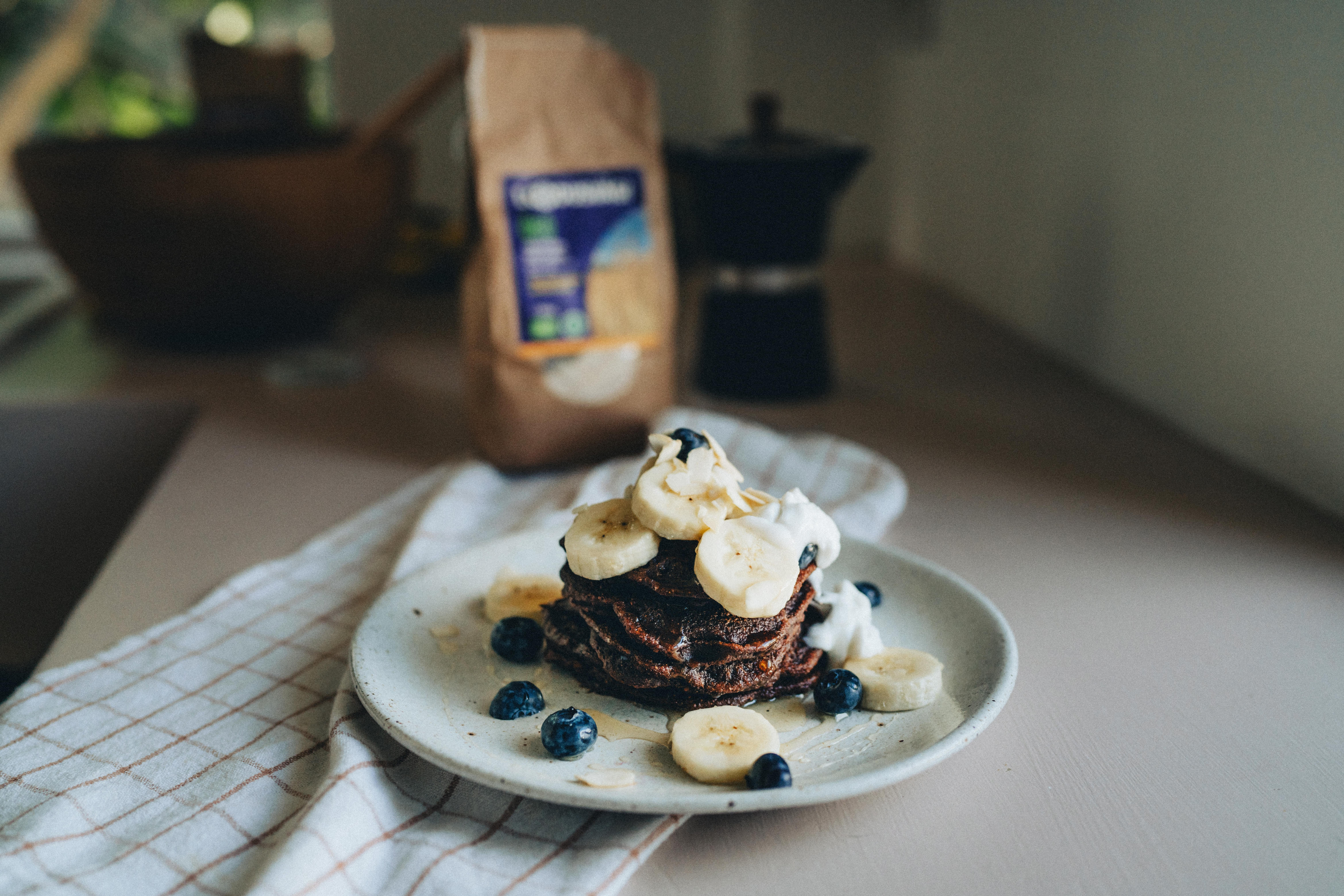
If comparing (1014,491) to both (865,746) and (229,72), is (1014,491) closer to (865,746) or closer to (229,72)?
(865,746)

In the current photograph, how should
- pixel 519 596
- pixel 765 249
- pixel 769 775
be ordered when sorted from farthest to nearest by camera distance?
pixel 765 249, pixel 519 596, pixel 769 775

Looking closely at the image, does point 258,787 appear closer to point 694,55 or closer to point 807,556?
point 807,556

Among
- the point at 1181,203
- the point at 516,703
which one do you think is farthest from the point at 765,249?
the point at 516,703

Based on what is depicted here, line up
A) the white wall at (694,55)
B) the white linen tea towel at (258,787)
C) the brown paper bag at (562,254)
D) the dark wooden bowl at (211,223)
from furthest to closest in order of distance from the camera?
1. the white wall at (694,55)
2. the dark wooden bowl at (211,223)
3. the brown paper bag at (562,254)
4. the white linen tea towel at (258,787)

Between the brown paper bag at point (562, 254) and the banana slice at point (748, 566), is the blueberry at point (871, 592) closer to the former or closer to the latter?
the banana slice at point (748, 566)

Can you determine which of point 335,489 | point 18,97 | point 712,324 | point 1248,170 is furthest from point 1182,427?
point 18,97

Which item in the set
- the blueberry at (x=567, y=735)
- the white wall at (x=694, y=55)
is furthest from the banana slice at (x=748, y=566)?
the white wall at (x=694, y=55)

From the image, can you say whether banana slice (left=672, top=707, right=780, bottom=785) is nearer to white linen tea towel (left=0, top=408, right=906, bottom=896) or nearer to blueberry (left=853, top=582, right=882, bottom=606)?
white linen tea towel (left=0, top=408, right=906, bottom=896)
